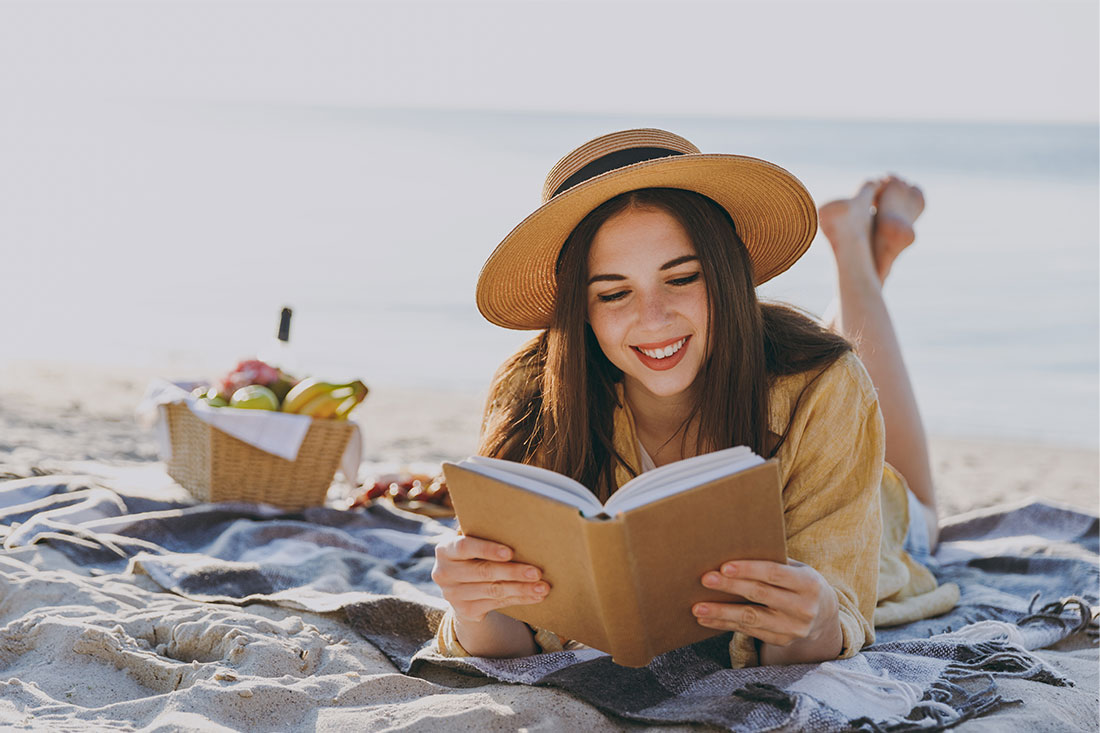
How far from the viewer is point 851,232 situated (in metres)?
4.60

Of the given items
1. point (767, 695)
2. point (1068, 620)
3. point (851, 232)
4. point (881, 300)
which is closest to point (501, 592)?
point (767, 695)

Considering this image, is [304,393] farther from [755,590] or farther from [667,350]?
[755,590]

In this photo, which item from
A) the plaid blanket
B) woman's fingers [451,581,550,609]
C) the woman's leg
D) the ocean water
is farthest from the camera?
the ocean water

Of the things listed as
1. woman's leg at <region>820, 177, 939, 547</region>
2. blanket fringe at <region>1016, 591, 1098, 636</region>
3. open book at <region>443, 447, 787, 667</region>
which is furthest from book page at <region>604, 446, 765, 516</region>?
woman's leg at <region>820, 177, 939, 547</region>

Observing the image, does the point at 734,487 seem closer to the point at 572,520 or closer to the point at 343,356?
the point at 572,520

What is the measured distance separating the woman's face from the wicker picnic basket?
224cm

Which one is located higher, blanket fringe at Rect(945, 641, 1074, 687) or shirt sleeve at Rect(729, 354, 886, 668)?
shirt sleeve at Rect(729, 354, 886, 668)

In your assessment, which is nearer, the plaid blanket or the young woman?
the plaid blanket

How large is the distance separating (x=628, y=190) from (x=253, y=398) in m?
2.48

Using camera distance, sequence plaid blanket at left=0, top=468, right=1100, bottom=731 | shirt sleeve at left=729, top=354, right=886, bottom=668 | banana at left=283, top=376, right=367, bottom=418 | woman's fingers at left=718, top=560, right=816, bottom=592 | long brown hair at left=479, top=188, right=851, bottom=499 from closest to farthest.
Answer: woman's fingers at left=718, top=560, right=816, bottom=592, plaid blanket at left=0, top=468, right=1100, bottom=731, shirt sleeve at left=729, top=354, right=886, bottom=668, long brown hair at left=479, top=188, right=851, bottom=499, banana at left=283, top=376, right=367, bottom=418

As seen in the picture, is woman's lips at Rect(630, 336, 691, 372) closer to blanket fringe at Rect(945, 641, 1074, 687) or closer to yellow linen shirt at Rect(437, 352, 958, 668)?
yellow linen shirt at Rect(437, 352, 958, 668)

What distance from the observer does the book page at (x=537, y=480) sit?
6.77 ft

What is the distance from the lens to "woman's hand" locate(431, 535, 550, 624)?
226 centimetres

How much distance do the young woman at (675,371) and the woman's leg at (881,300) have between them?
1.27 metres
